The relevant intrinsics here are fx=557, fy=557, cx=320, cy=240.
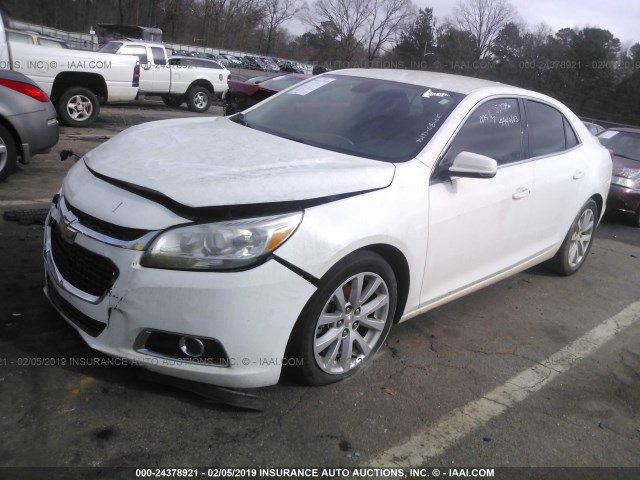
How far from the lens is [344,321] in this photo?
2.88 m

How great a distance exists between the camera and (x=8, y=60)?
7555mm

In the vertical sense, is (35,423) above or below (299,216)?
below

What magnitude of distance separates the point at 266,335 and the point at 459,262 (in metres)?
1.52

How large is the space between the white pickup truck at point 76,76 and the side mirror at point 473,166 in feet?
28.7

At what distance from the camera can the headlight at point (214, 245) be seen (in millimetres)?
2385

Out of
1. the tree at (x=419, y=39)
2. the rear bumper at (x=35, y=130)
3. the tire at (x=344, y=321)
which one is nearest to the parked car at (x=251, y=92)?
the rear bumper at (x=35, y=130)

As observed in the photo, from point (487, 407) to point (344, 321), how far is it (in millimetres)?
924

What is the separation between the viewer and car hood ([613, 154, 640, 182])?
27.5 ft

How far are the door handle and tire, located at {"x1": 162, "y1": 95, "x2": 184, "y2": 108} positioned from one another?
13948mm

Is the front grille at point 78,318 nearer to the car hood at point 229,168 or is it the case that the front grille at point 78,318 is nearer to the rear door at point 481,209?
the car hood at point 229,168

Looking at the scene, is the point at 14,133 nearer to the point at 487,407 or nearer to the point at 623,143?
the point at 487,407

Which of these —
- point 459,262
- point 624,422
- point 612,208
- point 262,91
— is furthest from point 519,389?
point 262,91

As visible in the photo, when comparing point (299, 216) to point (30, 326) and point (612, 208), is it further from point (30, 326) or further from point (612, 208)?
point (612, 208)

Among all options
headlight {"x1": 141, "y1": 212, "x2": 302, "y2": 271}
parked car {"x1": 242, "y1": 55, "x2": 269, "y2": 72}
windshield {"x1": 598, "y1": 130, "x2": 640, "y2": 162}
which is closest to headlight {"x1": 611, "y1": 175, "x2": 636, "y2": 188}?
windshield {"x1": 598, "y1": 130, "x2": 640, "y2": 162}
